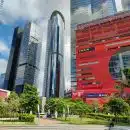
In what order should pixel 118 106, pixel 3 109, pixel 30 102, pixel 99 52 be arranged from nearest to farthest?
pixel 118 106
pixel 3 109
pixel 30 102
pixel 99 52

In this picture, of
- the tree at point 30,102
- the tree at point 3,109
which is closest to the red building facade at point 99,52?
the tree at point 30,102

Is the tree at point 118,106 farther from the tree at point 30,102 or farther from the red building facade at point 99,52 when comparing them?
the red building facade at point 99,52

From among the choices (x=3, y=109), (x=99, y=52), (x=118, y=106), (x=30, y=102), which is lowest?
(x=3, y=109)

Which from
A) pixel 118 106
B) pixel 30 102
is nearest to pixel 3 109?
pixel 30 102

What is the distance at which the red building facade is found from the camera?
143500 mm

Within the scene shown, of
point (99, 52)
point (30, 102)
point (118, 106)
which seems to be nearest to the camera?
point (118, 106)

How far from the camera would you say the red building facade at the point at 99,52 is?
14350cm

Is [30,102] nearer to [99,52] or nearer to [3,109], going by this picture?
[3,109]

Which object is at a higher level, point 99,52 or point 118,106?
point 99,52

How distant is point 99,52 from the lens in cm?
15512

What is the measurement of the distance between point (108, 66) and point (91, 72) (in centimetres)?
1240

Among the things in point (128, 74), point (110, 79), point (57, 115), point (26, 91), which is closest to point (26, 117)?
point (26, 91)

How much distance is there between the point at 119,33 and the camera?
15088 centimetres

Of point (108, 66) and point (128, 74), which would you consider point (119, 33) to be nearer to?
point (108, 66)
